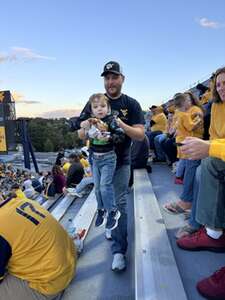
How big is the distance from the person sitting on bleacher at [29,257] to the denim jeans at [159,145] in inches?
158

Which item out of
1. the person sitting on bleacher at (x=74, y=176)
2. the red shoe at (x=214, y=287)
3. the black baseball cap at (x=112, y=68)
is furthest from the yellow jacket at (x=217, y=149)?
the person sitting on bleacher at (x=74, y=176)

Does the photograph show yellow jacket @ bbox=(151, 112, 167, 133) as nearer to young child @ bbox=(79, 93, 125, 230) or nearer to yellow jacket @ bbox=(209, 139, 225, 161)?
young child @ bbox=(79, 93, 125, 230)

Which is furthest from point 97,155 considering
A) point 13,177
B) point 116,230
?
point 13,177

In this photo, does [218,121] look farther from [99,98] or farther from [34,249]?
[34,249]

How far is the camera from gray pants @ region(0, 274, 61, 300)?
7.59 ft

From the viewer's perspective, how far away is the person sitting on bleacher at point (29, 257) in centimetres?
229

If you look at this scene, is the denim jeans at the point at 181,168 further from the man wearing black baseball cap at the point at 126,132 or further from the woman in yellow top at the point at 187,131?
the man wearing black baseball cap at the point at 126,132

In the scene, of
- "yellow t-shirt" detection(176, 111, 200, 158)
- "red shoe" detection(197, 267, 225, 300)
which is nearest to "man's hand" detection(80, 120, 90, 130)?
"red shoe" detection(197, 267, 225, 300)

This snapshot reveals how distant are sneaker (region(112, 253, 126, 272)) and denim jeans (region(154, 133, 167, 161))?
12.1 feet

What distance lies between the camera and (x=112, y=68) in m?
2.67

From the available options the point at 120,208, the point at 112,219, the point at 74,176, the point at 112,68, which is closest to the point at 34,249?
the point at 112,219

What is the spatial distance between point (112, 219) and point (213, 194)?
2.89 feet

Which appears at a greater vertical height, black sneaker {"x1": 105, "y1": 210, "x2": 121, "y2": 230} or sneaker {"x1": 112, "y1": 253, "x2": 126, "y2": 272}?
black sneaker {"x1": 105, "y1": 210, "x2": 121, "y2": 230}

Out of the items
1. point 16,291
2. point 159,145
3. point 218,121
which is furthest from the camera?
point 159,145
